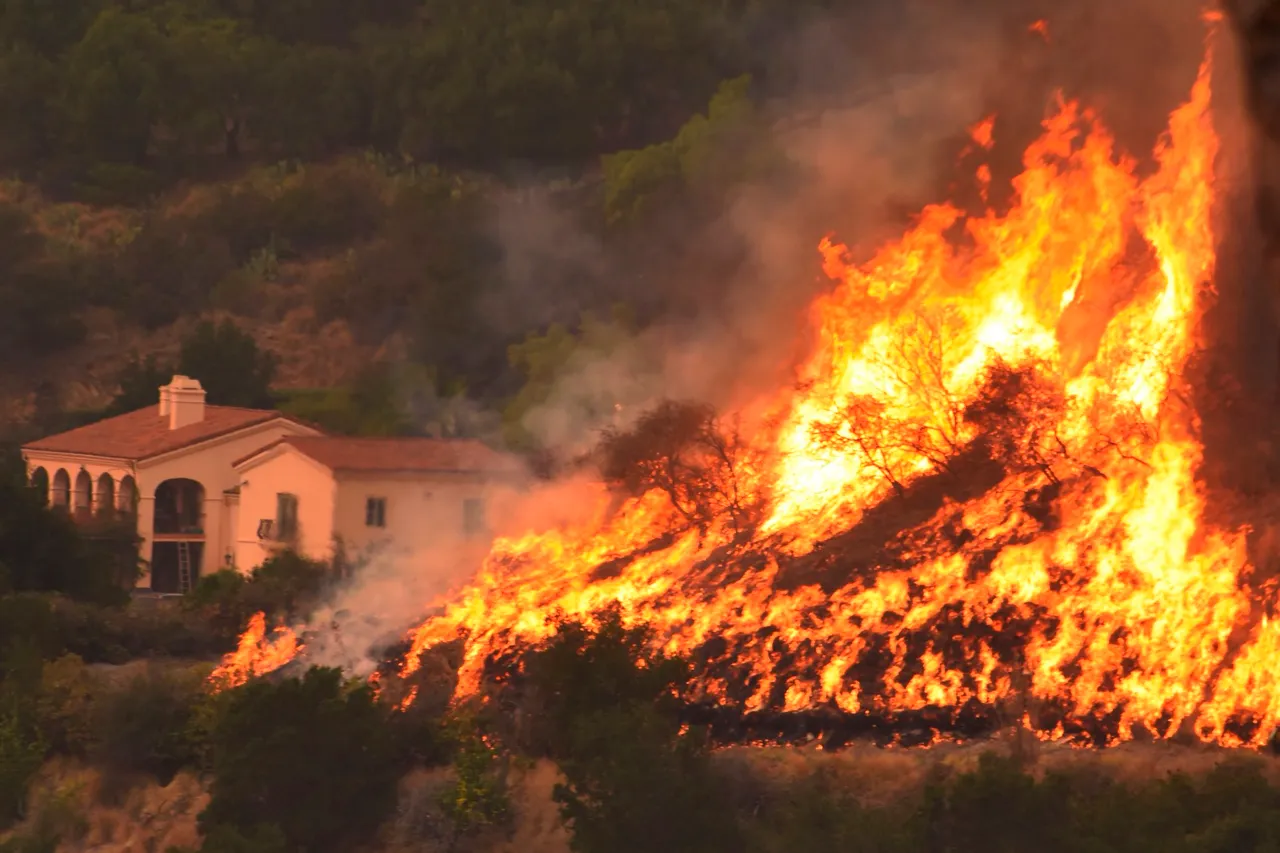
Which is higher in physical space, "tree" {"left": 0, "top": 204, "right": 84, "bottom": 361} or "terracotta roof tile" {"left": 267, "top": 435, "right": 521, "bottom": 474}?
"tree" {"left": 0, "top": 204, "right": 84, "bottom": 361}

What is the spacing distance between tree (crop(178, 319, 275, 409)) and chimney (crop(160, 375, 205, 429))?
7.29 metres

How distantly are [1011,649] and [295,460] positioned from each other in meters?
28.0

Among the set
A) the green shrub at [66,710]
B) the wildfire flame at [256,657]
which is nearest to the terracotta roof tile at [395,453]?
the wildfire flame at [256,657]

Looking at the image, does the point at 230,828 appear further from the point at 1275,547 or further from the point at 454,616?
the point at 1275,547

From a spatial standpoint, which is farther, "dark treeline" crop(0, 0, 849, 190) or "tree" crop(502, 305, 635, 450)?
"dark treeline" crop(0, 0, 849, 190)

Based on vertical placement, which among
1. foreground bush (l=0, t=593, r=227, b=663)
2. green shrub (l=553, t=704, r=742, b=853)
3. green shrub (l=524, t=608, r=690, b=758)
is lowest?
green shrub (l=553, t=704, r=742, b=853)

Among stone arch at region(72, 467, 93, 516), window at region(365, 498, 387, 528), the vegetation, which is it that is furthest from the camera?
stone arch at region(72, 467, 93, 516)

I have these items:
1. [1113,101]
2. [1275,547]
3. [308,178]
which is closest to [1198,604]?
[1275,547]

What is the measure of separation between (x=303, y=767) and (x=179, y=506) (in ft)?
115

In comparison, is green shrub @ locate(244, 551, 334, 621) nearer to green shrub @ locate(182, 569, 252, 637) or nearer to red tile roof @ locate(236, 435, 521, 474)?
green shrub @ locate(182, 569, 252, 637)

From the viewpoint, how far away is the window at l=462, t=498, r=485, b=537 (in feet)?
128

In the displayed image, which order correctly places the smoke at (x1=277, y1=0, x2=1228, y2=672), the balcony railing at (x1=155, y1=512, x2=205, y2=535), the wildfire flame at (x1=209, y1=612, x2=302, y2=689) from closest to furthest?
the wildfire flame at (x1=209, y1=612, x2=302, y2=689) → the smoke at (x1=277, y1=0, x2=1228, y2=672) → the balcony railing at (x1=155, y1=512, x2=205, y2=535)

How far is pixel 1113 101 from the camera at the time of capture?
26.7 m

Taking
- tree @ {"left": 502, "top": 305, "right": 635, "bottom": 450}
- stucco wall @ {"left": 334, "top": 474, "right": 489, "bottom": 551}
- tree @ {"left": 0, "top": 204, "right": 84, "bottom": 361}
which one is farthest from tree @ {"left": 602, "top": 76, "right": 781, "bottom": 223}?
tree @ {"left": 0, "top": 204, "right": 84, "bottom": 361}
